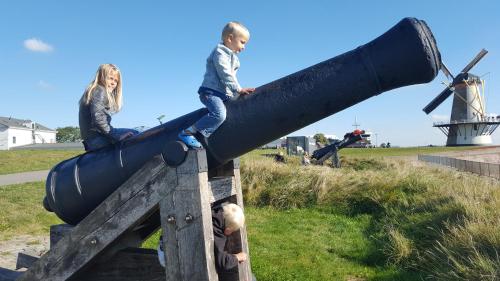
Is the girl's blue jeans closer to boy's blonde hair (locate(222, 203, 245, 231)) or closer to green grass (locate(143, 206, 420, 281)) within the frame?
boy's blonde hair (locate(222, 203, 245, 231))

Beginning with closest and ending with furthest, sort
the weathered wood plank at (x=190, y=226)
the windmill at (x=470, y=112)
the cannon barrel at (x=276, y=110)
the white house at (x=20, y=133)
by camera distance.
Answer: the cannon barrel at (x=276, y=110) < the weathered wood plank at (x=190, y=226) < the windmill at (x=470, y=112) < the white house at (x=20, y=133)

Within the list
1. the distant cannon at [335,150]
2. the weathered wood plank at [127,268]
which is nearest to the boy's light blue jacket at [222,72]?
the weathered wood plank at [127,268]

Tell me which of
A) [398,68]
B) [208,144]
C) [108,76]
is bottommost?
[208,144]

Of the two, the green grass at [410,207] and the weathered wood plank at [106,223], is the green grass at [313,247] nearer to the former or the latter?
the green grass at [410,207]

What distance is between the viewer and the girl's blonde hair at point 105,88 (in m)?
3.27

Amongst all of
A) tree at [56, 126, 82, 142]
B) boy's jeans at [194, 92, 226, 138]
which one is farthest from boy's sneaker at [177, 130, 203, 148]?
tree at [56, 126, 82, 142]

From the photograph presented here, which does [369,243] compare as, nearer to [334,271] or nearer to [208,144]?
[334,271]

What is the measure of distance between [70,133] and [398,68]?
4136 inches

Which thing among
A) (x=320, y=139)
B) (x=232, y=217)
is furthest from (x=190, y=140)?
(x=320, y=139)

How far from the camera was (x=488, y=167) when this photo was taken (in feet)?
54.1

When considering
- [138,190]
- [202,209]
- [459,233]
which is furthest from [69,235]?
[459,233]

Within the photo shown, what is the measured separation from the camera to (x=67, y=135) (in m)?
99.4

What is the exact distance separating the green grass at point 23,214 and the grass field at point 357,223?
0.06ft

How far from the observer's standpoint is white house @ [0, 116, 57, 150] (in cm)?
6638
